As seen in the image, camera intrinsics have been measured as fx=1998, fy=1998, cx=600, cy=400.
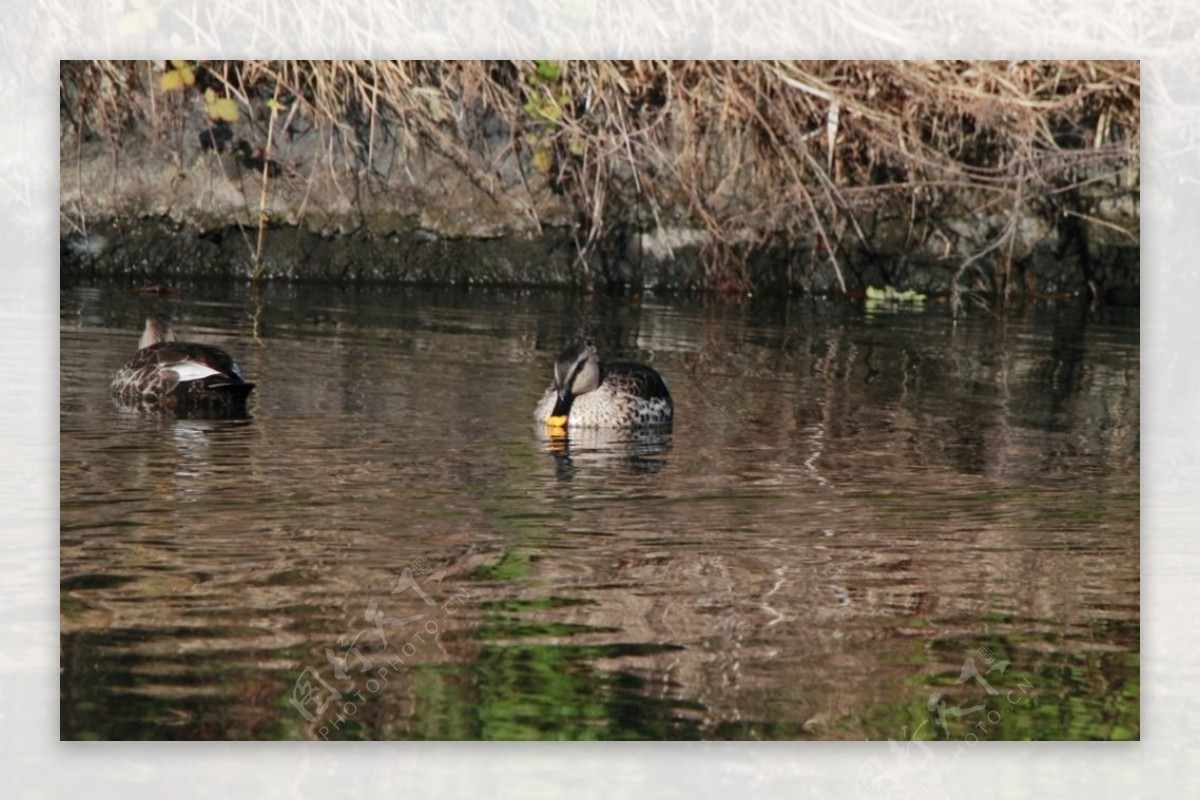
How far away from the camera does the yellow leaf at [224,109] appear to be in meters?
7.85

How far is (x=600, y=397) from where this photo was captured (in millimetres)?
7828

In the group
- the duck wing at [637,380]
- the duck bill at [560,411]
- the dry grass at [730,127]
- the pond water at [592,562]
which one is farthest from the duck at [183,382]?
the duck wing at [637,380]

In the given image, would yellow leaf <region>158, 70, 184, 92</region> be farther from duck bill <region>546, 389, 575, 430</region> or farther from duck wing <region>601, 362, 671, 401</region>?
duck wing <region>601, 362, 671, 401</region>

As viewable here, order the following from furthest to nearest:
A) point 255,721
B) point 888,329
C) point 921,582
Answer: point 888,329 < point 921,582 < point 255,721

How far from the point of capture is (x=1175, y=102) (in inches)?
252

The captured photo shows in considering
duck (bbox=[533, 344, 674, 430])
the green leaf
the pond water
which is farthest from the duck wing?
the green leaf

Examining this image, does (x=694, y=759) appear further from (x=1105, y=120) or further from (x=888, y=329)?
(x=888, y=329)

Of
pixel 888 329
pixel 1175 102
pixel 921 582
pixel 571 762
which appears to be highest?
pixel 1175 102

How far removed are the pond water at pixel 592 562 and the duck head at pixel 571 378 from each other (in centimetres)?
13

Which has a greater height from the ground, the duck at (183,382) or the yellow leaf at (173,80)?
the yellow leaf at (173,80)

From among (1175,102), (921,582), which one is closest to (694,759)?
(921,582)

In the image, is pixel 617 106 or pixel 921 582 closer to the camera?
pixel 921 582

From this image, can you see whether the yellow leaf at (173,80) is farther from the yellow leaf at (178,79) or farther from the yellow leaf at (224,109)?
the yellow leaf at (224,109)

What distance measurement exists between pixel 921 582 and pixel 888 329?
4404mm
